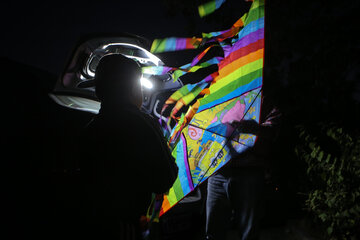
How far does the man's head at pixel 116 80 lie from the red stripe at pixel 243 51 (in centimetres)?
70

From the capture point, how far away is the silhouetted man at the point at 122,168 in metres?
1.11

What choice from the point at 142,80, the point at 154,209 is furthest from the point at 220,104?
the point at 142,80

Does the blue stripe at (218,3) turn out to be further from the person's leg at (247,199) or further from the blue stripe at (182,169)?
the person's leg at (247,199)

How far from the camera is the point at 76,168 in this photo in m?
1.20

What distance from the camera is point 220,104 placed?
1.57m

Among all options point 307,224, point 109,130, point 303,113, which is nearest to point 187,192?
point 109,130

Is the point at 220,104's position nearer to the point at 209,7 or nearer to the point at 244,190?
the point at 209,7

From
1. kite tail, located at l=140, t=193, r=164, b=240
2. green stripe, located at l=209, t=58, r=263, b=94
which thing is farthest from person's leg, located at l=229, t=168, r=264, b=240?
green stripe, located at l=209, t=58, r=263, b=94

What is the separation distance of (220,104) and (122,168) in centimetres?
88

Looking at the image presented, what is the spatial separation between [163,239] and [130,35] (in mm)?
2011

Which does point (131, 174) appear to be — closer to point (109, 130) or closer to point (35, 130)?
point (109, 130)

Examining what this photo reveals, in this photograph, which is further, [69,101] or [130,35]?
[69,101]

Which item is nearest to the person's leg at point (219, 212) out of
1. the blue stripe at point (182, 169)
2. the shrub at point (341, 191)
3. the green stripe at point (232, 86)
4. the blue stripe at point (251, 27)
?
the blue stripe at point (182, 169)

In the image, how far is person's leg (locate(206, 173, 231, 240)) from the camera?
2268mm
